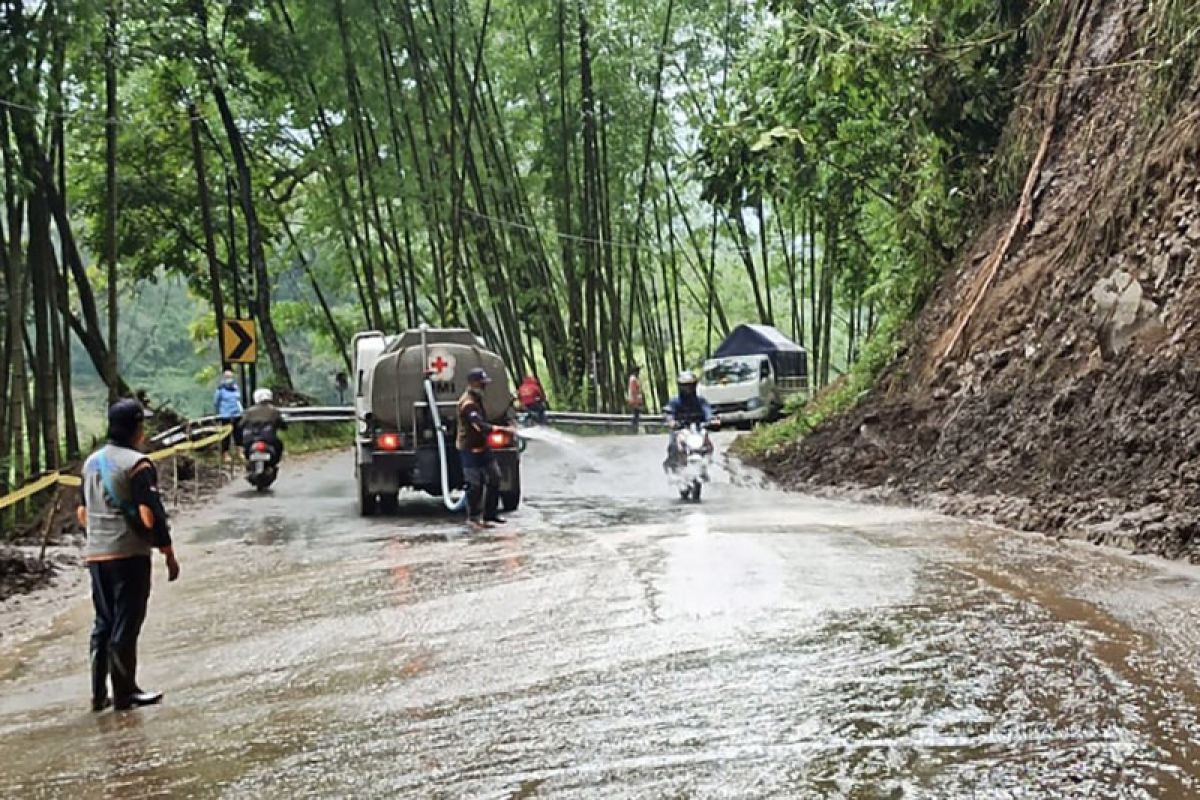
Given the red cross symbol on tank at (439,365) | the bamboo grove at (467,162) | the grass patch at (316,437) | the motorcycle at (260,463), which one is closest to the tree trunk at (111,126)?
the bamboo grove at (467,162)

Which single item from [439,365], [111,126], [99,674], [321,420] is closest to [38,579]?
[99,674]

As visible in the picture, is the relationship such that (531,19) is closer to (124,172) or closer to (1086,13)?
(124,172)

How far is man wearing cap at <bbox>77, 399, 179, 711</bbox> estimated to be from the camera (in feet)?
23.0

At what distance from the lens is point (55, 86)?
54.0 feet

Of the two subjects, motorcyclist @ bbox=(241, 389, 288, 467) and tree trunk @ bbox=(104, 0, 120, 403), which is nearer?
tree trunk @ bbox=(104, 0, 120, 403)

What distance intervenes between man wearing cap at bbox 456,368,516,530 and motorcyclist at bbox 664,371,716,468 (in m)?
2.91

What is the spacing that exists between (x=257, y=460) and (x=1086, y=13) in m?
12.4

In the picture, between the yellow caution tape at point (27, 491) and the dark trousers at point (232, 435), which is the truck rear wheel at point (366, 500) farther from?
the dark trousers at point (232, 435)

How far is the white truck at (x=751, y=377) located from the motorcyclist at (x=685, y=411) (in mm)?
18297

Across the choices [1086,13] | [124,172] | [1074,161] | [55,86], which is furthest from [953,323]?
[124,172]

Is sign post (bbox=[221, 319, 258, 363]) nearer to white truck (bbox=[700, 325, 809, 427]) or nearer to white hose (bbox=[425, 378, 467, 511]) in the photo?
white hose (bbox=[425, 378, 467, 511])

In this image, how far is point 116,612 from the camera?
7.03 meters

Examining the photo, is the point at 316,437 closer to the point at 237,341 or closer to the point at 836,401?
the point at 237,341

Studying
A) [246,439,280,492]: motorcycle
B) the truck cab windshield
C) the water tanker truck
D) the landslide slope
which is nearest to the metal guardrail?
[246,439,280,492]: motorcycle
